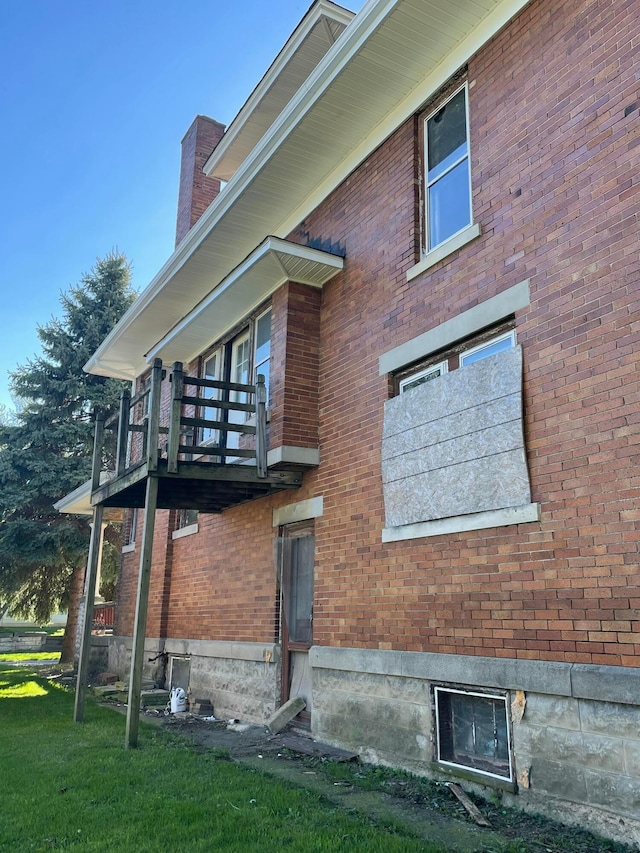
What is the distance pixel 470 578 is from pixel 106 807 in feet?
11.1

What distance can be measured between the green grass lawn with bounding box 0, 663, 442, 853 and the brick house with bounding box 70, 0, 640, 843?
3.59 feet

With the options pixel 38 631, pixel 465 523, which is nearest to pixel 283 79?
pixel 465 523

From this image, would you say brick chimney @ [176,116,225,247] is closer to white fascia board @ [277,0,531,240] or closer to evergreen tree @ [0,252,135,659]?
white fascia board @ [277,0,531,240]

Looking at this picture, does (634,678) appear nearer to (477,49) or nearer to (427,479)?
(427,479)

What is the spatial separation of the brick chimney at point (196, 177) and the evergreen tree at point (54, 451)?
8761 mm

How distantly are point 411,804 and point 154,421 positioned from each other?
4.97 m

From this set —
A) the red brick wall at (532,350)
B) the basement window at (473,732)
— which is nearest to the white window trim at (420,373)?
the red brick wall at (532,350)

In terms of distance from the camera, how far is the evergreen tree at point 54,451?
20156 mm

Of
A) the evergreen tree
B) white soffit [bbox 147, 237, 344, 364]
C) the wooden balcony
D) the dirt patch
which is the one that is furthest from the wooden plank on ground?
the evergreen tree

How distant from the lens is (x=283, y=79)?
11758mm

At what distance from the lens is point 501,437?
18.9ft

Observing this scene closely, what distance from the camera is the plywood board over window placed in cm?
570

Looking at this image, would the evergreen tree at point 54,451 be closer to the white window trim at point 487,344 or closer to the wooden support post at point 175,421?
the wooden support post at point 175,421

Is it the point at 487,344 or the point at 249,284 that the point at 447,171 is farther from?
the point at 249,284
